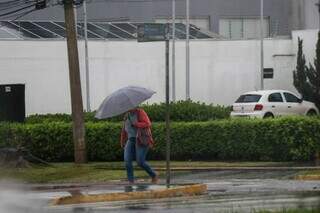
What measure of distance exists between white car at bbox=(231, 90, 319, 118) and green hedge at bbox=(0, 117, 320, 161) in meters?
8.88

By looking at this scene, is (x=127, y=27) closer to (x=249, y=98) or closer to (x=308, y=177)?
(x=249, y=98)

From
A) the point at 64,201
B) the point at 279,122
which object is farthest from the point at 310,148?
the point at 64,201

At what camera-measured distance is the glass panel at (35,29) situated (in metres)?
35.0

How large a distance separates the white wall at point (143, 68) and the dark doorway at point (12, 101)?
0.25 metres

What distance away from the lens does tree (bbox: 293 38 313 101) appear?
1374 inches

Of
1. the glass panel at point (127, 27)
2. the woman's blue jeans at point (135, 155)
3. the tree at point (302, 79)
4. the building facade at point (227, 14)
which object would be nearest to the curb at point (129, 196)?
the woman's blue jeans at point (135, 155)

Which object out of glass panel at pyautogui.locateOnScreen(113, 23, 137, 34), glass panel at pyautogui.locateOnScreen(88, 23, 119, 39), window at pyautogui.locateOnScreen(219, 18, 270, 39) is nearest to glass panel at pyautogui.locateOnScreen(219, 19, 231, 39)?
window at pyautogui.locateOnScreen(219, 18, 270, 39)

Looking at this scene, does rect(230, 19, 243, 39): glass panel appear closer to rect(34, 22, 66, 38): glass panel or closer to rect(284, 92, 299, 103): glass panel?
rect(34, 22, 66, 38): glass panel

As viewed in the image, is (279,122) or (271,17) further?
(271,17)

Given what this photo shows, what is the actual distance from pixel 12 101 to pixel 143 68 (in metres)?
5.91

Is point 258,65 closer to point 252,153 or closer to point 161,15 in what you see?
point 161,15

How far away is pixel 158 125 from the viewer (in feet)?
71.7

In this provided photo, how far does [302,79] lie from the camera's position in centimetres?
3494

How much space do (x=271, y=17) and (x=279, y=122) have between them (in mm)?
26789
